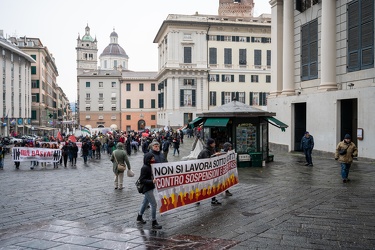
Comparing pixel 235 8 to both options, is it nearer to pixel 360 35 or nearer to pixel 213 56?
pixel 213 56

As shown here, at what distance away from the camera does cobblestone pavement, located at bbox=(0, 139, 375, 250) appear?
6.81 metres

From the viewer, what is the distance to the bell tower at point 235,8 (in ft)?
209

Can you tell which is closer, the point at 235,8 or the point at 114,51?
the point at 235,8

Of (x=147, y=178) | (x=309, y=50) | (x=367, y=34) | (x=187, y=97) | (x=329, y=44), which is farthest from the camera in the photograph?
(x=187, y=97)

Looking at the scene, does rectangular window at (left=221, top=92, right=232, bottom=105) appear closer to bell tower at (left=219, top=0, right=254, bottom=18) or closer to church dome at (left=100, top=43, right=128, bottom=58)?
bell tower at (left=219, top=0, right=254, bottom=18)

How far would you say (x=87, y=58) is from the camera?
132250mm

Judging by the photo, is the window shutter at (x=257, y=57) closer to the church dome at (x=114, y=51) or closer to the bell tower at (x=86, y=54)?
the church dome at (x=114, y=51)

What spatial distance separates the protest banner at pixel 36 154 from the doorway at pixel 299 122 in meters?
15.3

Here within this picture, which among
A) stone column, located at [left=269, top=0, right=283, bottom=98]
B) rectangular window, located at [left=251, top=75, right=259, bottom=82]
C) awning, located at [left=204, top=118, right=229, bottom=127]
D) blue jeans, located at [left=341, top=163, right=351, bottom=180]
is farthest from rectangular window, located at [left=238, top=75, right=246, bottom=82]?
blue jeans, located at [left=341, top=163, right=351, bottom=180]

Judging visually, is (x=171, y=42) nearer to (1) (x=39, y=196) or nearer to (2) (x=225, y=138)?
(2) (x=225, y=138)

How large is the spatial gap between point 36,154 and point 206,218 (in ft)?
51.0

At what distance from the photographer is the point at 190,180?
899 centimetres

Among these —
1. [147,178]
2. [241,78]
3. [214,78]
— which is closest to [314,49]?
[147,178]

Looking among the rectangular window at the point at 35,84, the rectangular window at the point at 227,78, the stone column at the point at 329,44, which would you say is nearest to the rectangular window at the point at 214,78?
the rectangular window at the point at 227,78
